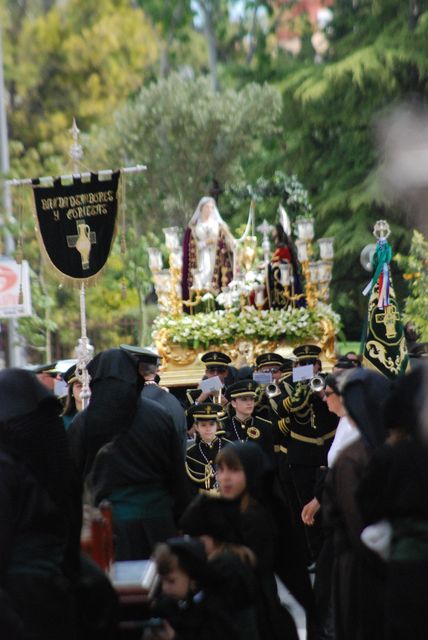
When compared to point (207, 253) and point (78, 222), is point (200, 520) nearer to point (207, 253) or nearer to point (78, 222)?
point (78, 222)

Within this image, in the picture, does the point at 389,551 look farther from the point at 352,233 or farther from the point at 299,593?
the point at 352,233

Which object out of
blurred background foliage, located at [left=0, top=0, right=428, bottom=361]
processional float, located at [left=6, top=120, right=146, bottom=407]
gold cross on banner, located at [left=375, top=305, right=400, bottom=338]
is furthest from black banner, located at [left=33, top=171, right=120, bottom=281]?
blurred background foliage, located at [left=0, top=0, right=428, bottom=361]

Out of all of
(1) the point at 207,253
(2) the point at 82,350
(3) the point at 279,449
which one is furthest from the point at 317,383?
(1) the point at 207,253

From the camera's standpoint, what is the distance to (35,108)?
3694cm

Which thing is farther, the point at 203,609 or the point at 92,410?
the point at 92,410

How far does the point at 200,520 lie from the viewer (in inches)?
252

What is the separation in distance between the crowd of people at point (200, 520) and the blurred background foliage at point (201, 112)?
22396 millimetres

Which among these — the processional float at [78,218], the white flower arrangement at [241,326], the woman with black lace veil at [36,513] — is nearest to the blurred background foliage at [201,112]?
the white flower arrangement at [241,326]

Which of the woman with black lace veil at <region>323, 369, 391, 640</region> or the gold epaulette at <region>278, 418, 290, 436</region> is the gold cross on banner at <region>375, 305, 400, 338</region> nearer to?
the gold epaulette at <region>278, 418, 290, 436</region>

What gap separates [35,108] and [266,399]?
25.3 metres

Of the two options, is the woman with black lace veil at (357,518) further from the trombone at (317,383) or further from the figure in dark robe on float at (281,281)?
the figure in dark robe on float at (281,281)

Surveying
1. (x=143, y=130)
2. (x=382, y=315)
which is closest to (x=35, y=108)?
(x=143, y=130)

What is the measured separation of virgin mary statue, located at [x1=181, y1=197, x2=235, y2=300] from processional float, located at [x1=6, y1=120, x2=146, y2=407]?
9.99m

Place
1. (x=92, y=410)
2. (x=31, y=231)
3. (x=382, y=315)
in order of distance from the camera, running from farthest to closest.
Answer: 1. (x=31, y=231)
2. (x=382, y=315)
3. (x=92, y=410)
